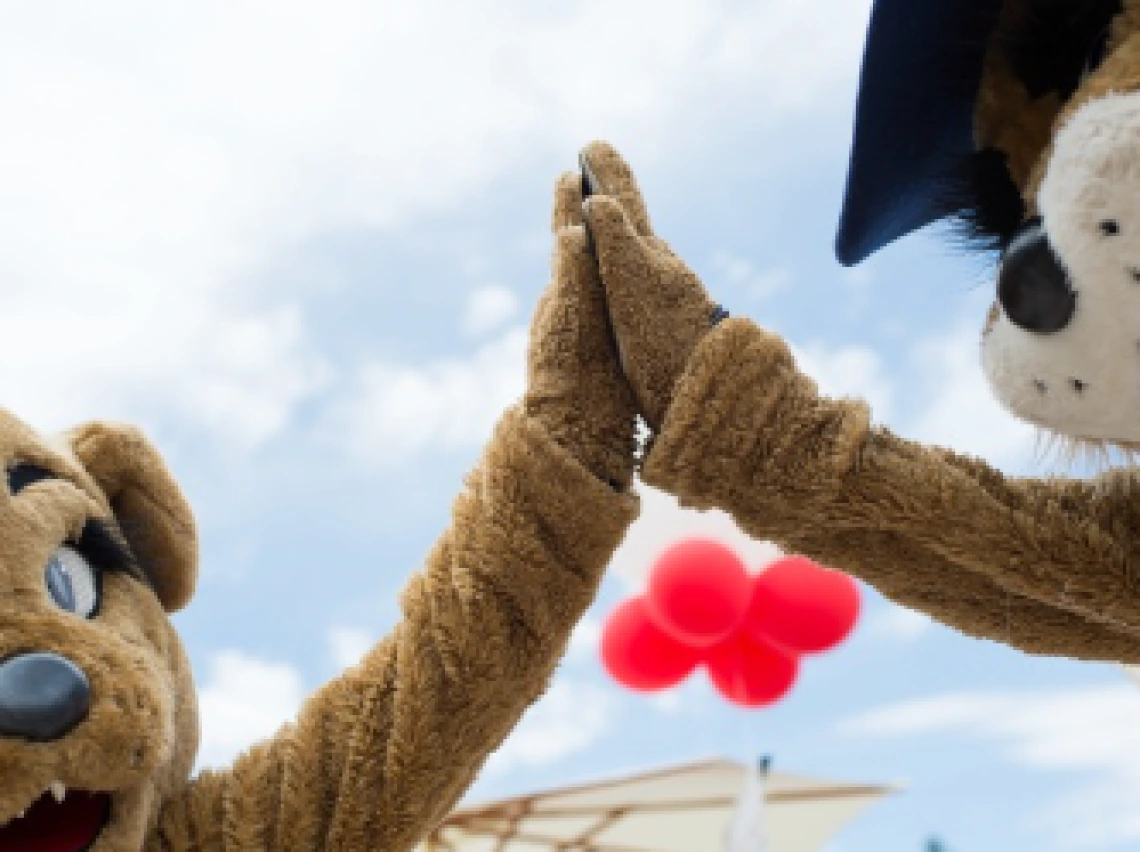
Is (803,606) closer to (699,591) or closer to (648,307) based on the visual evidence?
(699,591)

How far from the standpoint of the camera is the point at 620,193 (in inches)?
50.9

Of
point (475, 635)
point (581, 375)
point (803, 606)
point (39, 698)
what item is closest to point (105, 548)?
point (39, 698)

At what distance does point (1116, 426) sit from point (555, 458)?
1.53ft

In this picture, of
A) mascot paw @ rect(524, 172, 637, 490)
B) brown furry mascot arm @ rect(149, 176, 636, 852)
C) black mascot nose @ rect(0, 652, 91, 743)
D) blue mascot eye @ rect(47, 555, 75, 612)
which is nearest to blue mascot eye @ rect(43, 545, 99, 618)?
blue mascot eye @ rect(47, 555, 75, 612)

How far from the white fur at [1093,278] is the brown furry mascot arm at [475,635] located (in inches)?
14.3

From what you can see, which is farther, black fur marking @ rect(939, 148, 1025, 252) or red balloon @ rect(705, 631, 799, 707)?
red balloon @ rect(705, 631, 799, 707)

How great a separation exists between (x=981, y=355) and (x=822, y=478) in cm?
18

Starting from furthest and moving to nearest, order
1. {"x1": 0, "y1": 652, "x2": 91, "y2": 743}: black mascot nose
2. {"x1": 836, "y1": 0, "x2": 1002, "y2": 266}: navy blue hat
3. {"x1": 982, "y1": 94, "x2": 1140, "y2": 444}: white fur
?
1. {"x1": 836, "y1": 0, "x2": 1002, "y2": 266}: navy blue hat
2. {"x1": 0, "y1": 652, "x2": 91, "y2": 743}: black mascot nose
3. {"x1": 982, "y1": 94, "x2": 1140, "y2": 444}: white fur

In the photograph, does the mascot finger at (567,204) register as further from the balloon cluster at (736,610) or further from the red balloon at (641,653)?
the red balloon at (641,653)

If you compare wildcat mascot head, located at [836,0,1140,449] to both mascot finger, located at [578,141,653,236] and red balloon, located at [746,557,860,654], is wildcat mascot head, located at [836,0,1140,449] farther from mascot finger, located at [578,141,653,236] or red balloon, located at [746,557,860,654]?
red balloon, located at [746,557,860,654]

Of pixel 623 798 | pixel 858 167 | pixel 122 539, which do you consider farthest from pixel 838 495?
pixel 623 798

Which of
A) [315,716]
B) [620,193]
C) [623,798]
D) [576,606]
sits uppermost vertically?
[623,798]

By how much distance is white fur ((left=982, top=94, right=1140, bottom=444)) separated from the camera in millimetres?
1011

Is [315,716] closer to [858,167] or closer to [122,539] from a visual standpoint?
[122,539]
